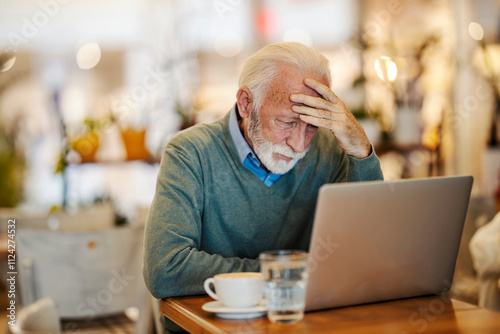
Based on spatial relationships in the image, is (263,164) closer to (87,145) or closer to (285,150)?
(285,150)

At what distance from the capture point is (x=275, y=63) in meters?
1.63

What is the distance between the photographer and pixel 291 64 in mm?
1609

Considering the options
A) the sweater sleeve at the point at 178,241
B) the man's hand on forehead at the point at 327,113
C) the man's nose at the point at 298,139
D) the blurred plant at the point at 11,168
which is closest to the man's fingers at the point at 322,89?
the man's hand on forehead at the point at 327,113

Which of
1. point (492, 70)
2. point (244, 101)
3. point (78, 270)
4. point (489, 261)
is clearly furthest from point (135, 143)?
point (492, 70)

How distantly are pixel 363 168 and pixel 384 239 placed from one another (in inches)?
15.0

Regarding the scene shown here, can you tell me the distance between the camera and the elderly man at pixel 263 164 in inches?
61.1

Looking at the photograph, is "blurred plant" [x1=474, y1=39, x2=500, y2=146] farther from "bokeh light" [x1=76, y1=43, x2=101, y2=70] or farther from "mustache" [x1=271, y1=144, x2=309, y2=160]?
"bokeh light" [x1=76, y1=43, x2=101, y2=70]

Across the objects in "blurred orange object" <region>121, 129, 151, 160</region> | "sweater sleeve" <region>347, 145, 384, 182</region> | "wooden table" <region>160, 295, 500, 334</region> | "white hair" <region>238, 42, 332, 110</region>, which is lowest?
"blurred orange object" <region>121, 129, 151, 160</region>

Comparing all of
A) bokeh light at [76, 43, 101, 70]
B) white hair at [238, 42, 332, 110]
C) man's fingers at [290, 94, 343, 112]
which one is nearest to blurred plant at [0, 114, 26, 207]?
bokeh light at [76, 43, 101, 70]

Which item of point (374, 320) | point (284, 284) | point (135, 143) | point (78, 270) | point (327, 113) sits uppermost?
point (327, 113)

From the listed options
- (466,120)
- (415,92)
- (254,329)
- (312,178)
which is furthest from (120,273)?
(466,120)

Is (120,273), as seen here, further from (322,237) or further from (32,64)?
(32,64)

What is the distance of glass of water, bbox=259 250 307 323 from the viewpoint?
44.8 inches

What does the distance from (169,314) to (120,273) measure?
0.89 metres
